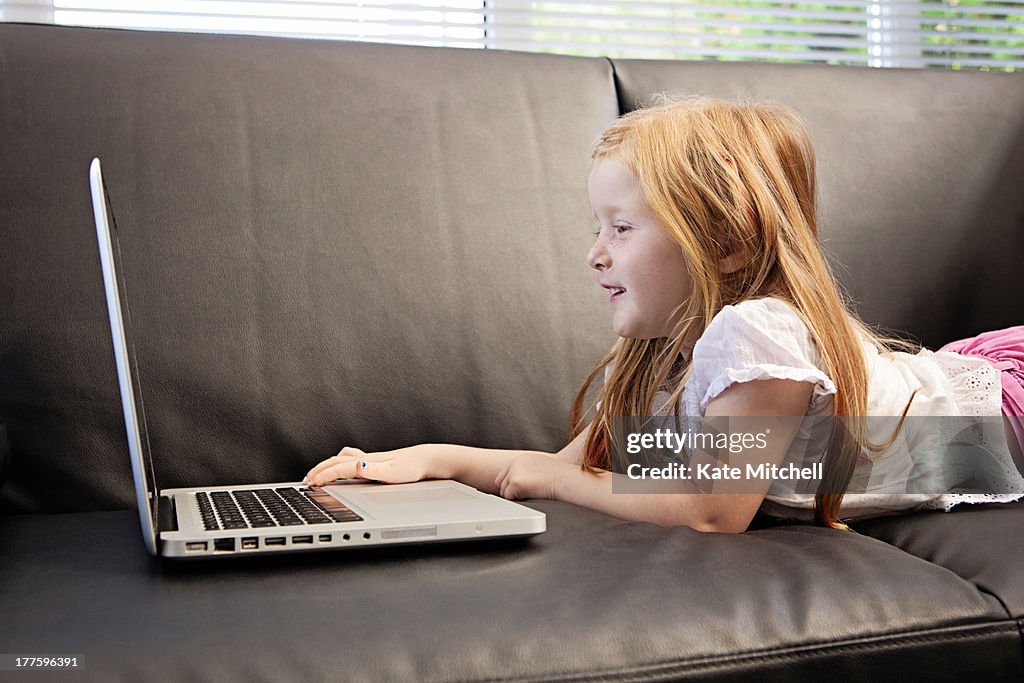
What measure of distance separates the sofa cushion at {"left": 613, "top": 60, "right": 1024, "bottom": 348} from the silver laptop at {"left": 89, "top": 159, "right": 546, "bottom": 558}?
75 centimetres

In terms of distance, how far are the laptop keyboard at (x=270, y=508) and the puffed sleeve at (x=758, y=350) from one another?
15.3 inches

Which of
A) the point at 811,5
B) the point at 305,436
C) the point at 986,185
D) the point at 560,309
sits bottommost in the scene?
the point at 305,436

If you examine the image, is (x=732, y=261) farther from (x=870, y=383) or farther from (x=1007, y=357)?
(x=1007, y=357)

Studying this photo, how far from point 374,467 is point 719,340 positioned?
40 centimetres

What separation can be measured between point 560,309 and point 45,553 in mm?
684

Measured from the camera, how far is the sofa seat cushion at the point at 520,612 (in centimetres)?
63

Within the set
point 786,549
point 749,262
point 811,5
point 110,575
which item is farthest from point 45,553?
point 811,5

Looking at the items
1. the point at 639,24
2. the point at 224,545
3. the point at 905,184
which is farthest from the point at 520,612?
the point at 639,24

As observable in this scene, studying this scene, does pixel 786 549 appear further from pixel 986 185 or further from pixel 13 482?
pixel 986 185

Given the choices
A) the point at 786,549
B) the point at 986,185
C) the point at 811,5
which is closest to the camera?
the point at 786,549

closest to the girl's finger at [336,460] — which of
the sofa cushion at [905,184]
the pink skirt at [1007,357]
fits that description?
the sofa cushion at [905,184]

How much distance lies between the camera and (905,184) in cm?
147

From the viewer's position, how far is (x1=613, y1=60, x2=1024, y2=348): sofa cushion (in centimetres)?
143

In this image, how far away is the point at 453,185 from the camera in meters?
1.29
